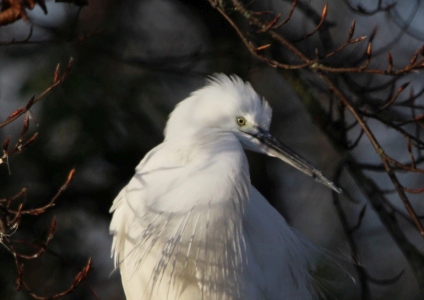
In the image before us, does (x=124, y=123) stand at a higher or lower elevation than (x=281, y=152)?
lower

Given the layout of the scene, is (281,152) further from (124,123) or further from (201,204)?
(124,123)

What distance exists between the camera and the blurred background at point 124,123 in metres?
4.43

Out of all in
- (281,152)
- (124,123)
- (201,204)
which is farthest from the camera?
(124,123)

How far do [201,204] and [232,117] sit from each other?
36 cm

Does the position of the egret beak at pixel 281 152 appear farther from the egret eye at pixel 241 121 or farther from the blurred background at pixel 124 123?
the blurred background at pixel 124 123

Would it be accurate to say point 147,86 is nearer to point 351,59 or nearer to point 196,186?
point 351,59

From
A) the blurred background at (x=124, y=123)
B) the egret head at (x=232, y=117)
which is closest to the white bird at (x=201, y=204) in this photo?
the egret head at (x=232, y=117)

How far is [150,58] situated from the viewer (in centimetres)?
460

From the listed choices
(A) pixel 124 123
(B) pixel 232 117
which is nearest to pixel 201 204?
(B) pixel 232 117

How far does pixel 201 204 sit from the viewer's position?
291cm

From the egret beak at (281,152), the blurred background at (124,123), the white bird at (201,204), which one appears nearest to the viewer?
the white bird at (201,204)

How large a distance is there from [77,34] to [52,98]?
1.43 feet

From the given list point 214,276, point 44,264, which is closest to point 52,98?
point 44,264

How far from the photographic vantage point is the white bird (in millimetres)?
2900
